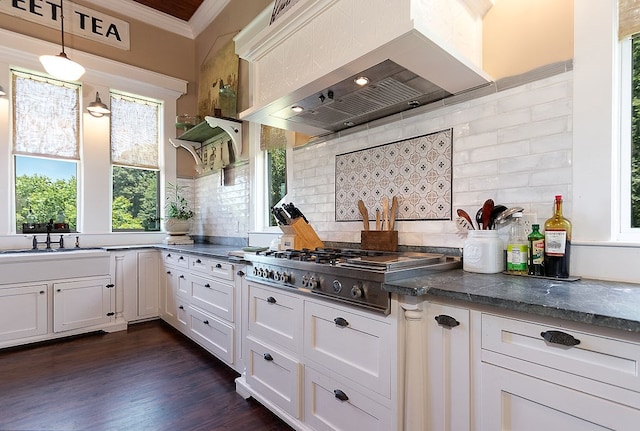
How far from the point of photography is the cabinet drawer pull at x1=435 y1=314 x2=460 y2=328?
1.21 meters

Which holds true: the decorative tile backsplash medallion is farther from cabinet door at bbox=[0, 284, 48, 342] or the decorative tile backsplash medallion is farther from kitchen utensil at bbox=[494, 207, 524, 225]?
cabinet door at bbox=[0, 284, 48, 342]

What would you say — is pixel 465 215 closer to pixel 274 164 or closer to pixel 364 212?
pixel 364 212

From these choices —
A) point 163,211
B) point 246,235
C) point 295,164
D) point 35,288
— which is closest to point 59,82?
point 163,211

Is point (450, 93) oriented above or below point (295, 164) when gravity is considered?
above

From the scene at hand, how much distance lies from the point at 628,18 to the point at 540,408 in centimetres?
156

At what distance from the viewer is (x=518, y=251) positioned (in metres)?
1.50

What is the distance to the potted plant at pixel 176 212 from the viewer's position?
13.2 ft

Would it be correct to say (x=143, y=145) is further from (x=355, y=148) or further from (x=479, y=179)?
(x=479, y=179)

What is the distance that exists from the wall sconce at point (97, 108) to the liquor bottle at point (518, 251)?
4.23 metres

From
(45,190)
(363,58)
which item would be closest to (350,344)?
(363,58)

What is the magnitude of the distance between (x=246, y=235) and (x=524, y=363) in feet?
9.22

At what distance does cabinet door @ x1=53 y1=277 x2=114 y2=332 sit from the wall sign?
286 cm

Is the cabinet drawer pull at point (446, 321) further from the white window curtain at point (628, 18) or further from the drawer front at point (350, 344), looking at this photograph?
the white window curtain at point (628, 18)

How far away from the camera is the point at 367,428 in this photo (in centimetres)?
145
